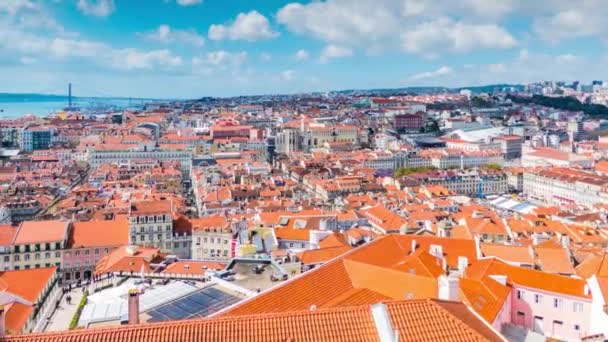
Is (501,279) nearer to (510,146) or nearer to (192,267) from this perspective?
(192,267)

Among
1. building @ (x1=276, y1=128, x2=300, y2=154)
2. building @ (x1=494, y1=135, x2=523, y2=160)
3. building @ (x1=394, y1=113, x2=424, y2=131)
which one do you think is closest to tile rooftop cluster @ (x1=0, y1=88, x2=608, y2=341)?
building @ (x1=494, y1=135, x2=523, y2=160)

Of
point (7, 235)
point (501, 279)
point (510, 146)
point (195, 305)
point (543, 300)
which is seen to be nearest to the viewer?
point (195, 305)

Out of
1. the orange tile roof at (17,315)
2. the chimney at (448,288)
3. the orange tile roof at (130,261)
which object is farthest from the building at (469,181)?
the chimney at (448,288)

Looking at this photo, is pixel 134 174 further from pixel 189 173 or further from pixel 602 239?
pixel 602 239

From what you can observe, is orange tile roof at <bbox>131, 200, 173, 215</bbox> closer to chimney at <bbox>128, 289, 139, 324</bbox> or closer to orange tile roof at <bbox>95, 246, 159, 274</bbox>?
orange tile roof at <bbox>95, 246, 159, 274</bbox>

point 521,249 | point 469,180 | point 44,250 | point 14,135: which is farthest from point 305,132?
point 521,249

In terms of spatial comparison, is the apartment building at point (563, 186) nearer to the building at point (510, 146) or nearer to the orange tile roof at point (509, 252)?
the building at point (510, 146)

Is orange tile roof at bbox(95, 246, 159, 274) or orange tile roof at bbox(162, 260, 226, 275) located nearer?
orange tile roof at bbox(162, 260, 226, 275)

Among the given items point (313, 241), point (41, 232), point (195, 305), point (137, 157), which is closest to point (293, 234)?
point (313, 241)

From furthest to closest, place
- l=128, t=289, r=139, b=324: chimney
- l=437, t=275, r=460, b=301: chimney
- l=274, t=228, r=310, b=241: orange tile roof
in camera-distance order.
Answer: l=274, t=228, r=310, b=241: orange tile roof
l=437, t=275, r=460, b=301: chimney
l=128, t=289, r=139, b=324: chimney
